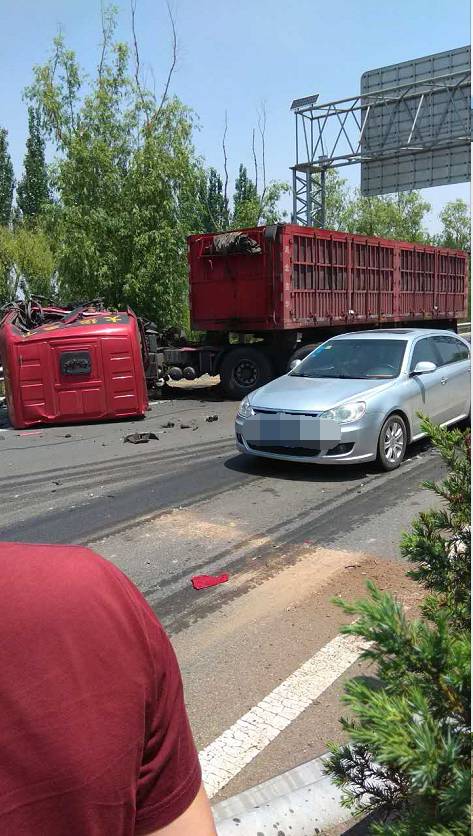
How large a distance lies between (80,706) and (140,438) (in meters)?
9.04

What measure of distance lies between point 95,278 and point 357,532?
1344cm

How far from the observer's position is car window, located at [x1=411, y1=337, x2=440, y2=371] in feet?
27.8

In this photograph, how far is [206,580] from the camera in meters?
4.83

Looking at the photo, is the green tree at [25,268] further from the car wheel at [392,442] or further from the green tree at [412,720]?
the green tree at [412,720]

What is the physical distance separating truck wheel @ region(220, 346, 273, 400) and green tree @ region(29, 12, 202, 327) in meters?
4.33

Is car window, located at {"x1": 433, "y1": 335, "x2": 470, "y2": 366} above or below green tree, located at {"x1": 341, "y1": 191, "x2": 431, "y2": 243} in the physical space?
below

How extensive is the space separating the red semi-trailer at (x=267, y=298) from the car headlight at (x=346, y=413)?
6173 mm

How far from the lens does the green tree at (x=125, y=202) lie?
17297mm

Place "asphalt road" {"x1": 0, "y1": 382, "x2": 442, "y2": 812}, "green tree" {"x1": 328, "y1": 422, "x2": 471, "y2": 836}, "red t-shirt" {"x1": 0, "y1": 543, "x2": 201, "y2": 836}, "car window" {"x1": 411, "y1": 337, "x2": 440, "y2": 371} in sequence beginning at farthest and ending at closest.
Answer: "car window" {"x1": 411, "y1": 337, "x2": 440, "y2": 371}, "asphalt road" {"x1": 0, "y1": 382, "x2": 442, "y2": 812}, "green tree" {"x1": 328, "y1": 422, "x2": 471, "y2": 836}, "red t-shirt" {"x1": 0, "y1": 543, "x2": 201, "y2": 836}

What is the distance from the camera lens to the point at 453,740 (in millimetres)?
1389

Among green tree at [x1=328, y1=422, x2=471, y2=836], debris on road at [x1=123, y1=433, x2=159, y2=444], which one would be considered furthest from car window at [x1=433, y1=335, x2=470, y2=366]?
green tree at [x1=328, y1=422, x2=471, y2=836]

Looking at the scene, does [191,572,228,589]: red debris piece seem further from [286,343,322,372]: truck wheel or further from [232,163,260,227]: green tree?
[232,163,260,227]: green tree

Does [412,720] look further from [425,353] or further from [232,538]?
[425,353]

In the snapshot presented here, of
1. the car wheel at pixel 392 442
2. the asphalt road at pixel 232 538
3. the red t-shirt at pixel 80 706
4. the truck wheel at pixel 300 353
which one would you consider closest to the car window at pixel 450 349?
the asphalt road at pixel 232 538
